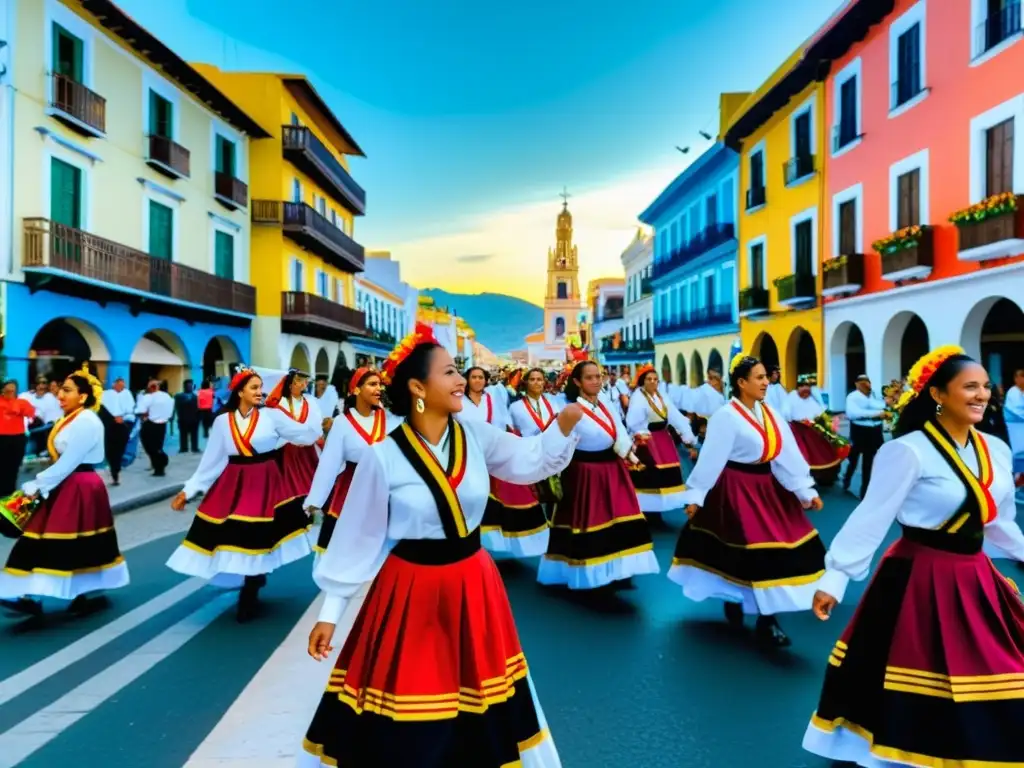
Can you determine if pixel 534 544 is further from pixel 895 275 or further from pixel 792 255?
pixel 792 255

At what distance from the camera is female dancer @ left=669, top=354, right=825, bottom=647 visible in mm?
5344

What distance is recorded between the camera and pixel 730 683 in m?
4.72

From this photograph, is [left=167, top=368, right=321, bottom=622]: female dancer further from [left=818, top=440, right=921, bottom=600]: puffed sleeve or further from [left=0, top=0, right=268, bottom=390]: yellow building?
[left=0, top=0, right=268, bottom=390]: yellow building

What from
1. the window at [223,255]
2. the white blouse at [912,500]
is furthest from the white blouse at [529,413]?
the window at [223,255]

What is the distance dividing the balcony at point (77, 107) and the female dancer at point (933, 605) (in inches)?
695

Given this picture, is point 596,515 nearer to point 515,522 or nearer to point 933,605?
point 515,522

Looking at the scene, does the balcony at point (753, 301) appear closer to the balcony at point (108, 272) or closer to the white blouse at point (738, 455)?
the balcony at point (108, 272)

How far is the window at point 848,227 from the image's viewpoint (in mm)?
19781

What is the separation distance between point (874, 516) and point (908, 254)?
14.7m

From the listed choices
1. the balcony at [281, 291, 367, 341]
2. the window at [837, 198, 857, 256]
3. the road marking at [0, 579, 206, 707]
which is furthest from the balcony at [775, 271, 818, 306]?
the road marking at [0, 579, 206, 707]

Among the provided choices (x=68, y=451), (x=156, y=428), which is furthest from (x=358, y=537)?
(x=156, y=428)

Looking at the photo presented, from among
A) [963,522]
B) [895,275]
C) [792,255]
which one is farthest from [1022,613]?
[792,255]

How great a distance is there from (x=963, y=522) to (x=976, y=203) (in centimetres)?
1330

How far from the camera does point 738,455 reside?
5656 millimetres
